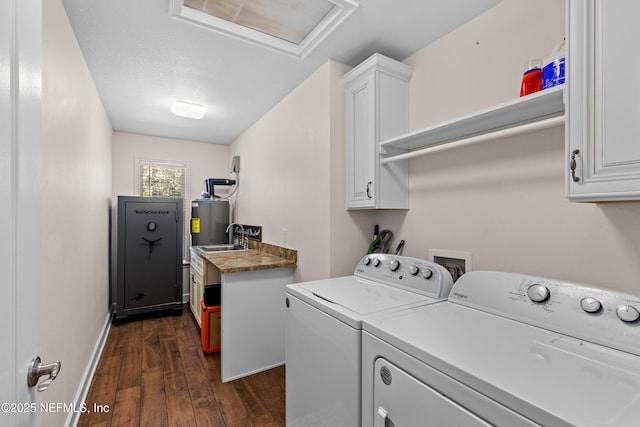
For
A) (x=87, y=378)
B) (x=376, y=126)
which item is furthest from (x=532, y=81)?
(x=87, y=378)

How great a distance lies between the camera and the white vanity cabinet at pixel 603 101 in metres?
0.86

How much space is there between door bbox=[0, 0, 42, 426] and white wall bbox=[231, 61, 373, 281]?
1547 millimetres

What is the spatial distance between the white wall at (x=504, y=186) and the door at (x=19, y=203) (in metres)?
1.75

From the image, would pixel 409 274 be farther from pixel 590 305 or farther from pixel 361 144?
pixel 361 144

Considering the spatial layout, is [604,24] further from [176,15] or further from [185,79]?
[185,79]

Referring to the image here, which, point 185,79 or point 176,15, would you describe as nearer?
point 176,15

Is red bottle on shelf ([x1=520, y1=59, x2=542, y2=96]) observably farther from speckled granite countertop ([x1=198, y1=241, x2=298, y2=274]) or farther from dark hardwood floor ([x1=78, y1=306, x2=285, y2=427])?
dark hardwood floor ([x1=78, y1=306, x2=285, y2=427])

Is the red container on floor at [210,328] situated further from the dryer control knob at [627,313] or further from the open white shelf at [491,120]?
the dryer control knob at [627,313]

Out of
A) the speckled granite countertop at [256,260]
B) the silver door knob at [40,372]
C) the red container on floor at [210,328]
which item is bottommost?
the red container on floor at [210,328]

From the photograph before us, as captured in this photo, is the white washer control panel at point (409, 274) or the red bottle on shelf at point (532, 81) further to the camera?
the white washer control panel at point (409, 274)

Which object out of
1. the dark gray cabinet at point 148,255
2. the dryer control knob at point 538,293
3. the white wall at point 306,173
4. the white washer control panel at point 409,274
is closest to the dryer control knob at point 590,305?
the dryer control knob at point 538,293

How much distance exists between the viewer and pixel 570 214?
4.07 ft

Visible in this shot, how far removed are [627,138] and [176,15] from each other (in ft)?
6.67

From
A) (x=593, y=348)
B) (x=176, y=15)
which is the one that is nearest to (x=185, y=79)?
(x=176, y=15)
